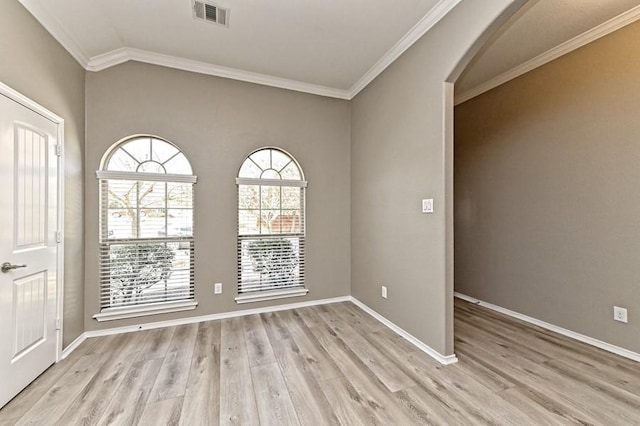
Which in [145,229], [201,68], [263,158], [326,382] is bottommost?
[326,382]

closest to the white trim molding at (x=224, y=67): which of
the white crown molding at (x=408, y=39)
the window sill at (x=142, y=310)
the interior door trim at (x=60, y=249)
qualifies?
the white crown molding at (x=408, y=39)

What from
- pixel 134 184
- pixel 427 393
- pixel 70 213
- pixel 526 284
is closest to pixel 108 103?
pixel 134 184

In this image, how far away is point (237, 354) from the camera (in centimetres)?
247

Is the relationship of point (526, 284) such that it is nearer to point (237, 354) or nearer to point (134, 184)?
point (237, 354)

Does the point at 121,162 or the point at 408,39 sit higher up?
the point at 408,39

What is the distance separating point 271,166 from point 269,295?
1.70m

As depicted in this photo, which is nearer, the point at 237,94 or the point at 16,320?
the point at 16,320

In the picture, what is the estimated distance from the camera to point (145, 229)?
304cm

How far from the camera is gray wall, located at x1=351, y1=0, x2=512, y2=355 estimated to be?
91.9 inches

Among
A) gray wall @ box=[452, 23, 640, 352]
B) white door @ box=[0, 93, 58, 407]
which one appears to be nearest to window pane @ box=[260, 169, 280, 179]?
white door @ box=[0, 93, 58, 407]

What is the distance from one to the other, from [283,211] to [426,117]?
6.78 feet

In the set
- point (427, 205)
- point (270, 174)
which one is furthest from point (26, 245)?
point (427, 205)

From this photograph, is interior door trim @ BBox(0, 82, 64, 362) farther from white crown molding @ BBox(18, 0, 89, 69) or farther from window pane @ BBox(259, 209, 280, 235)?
window pane @ BBox(259, 209, 280, 235)

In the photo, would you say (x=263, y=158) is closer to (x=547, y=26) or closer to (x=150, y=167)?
(x=150, y=167)
